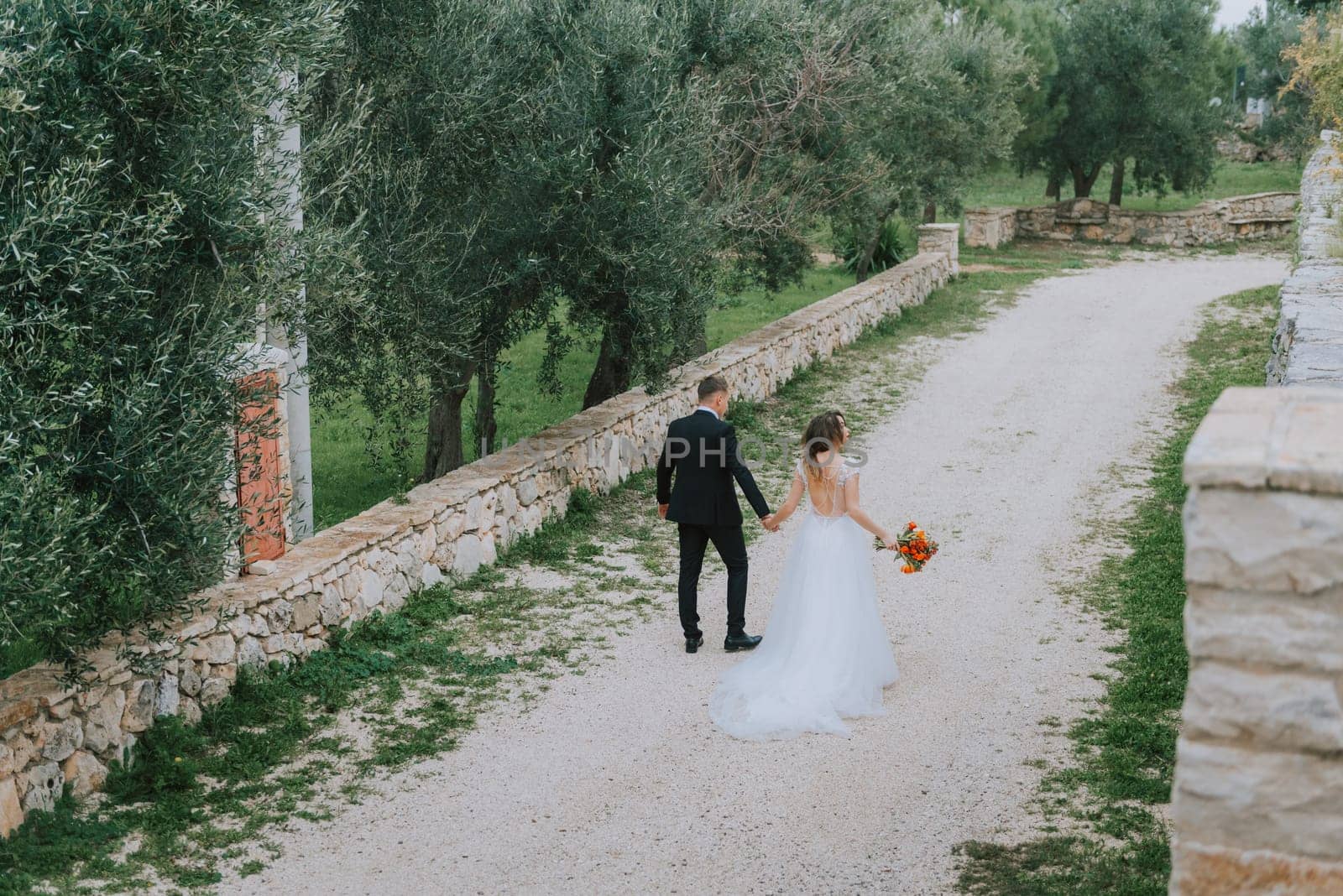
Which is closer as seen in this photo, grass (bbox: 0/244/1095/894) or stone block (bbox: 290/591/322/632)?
grass (bbox: 0/244/1095/894)

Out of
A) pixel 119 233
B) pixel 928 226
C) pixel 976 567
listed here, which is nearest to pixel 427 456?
pixel 976 567

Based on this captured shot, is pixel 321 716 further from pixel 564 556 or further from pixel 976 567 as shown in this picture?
pixel 976 567

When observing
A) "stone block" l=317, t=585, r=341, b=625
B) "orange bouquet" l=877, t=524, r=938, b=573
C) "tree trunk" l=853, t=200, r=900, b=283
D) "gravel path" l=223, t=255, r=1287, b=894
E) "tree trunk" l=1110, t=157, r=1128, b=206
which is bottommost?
"gravel path" l=223, t=255, r=1287, b=894

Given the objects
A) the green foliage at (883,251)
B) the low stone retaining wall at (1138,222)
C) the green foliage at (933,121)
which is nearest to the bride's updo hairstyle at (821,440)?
the green foliage at (933,121)

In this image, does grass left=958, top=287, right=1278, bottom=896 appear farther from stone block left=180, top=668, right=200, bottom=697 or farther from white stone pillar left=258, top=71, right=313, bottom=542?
white stone pillar left=258, top=71, right=313, bottom=542

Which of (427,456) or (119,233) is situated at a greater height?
(119,233)

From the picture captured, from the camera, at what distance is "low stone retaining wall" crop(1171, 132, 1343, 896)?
3.36 metres

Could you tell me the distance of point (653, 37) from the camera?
11.4m

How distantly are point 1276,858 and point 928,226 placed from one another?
71.5 feet

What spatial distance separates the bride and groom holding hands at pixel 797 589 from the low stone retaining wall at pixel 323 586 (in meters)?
1.95

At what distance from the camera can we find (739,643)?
873cm

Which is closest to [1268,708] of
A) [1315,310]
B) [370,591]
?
[370,591]

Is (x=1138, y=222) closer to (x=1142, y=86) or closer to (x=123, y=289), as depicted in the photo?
(x=1142, y=86)

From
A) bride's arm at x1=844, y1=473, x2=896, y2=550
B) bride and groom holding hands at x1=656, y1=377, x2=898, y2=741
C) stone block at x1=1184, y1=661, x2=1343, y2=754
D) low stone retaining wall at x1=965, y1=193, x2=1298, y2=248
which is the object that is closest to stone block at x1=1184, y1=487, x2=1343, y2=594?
stone block at x1=1184, y1=661, x2=1343, y2=754
